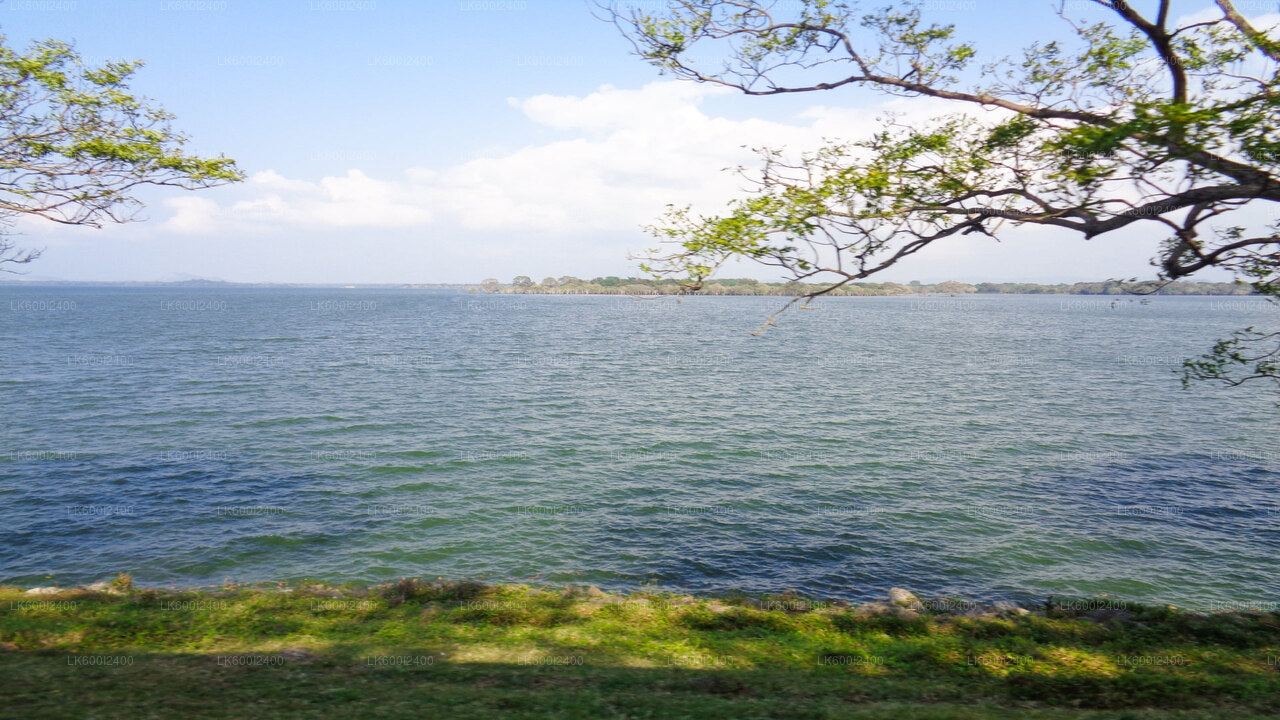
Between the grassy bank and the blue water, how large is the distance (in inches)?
138

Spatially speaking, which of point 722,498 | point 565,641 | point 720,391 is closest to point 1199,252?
point 565,641

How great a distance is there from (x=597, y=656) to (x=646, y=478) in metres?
14.6

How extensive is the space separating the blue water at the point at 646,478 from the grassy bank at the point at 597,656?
3501 millimetres

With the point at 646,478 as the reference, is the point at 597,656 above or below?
above

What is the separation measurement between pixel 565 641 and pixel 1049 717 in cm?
702

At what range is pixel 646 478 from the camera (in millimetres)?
24984

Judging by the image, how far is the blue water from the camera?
1772cm

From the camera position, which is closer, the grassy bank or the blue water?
the grassy bank

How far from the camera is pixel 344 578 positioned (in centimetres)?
1658

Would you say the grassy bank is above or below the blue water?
above

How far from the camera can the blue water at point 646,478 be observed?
1772 centimetres

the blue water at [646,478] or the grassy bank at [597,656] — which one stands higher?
the grassy bank at [597,656]

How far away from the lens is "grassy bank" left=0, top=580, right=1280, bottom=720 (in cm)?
807

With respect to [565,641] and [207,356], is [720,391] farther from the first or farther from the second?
[207,356]
